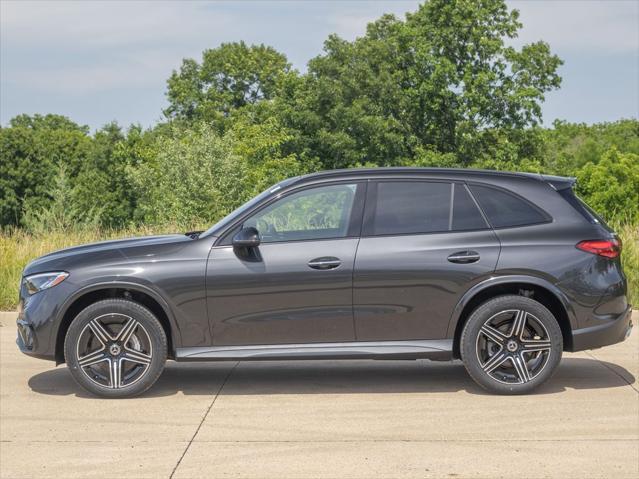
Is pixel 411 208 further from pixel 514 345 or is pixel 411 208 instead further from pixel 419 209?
pixel 514 345

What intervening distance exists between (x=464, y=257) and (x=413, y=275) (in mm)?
419

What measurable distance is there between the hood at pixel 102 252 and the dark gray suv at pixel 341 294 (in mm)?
18

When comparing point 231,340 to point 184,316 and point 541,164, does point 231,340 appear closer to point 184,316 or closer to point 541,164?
point 184,316

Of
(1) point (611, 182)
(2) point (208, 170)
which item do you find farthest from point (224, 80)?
(1) point (611, 182)

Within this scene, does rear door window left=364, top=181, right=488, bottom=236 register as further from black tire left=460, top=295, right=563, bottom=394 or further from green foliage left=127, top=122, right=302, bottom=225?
green foliage left=127, top=122, right=302, bottom=225

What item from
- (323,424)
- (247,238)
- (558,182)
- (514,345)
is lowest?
(323,424)

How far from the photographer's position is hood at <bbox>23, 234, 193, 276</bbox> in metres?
7.80

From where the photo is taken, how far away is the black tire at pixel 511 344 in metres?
7.62

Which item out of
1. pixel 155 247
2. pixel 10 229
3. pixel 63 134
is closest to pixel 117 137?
pixel 63 134

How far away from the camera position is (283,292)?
761 cm

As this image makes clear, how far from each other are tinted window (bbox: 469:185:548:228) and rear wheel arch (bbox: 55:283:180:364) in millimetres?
2621

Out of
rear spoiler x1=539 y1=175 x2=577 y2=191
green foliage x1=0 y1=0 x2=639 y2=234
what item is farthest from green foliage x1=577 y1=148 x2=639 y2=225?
rear spoiler x1=539 y1=175 x2=577 y2=191

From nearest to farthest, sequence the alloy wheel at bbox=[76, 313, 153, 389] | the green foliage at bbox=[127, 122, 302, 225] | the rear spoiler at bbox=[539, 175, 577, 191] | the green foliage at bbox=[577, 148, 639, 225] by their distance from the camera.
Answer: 1. the alloy wheel at bbox=[76, 313, 153, 389]
2. the rear spoiler at bbox=[539, 175, 577, 191]
3. the green foliage at bbox=[127, 122, 302, 225]
4. the green foliage at bbox=[577, 148, 639, 225]

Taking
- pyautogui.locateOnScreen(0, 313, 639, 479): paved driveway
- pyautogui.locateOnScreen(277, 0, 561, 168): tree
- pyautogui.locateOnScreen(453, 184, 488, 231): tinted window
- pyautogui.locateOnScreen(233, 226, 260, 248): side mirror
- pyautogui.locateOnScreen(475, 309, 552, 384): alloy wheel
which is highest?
pyautogui.locateOnScreen(277, 0, 561, 168): tree
